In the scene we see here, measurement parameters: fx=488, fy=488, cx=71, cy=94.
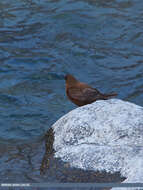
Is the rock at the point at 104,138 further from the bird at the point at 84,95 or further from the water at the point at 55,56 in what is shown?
the bird at the point at 84,95

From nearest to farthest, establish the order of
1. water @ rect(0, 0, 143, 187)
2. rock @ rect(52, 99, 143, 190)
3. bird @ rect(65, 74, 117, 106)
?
rock @ rect(52, 99, 143, 190), bird @ rect(65, 74, 117, 106), water @ rect(0, 0, 143, 187)

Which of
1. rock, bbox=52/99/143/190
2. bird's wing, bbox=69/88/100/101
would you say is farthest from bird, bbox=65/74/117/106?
rock, bbox=52/99/143/190

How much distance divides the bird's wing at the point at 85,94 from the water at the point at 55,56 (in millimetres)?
644

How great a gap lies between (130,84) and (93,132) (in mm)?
3379

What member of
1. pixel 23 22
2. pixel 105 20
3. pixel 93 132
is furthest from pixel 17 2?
pixel 93 132

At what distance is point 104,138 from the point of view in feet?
16.8

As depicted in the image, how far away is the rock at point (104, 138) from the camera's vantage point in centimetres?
452

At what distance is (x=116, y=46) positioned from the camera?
9.58 metres

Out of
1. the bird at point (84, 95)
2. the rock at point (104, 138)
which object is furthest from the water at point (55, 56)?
the rock at point (104, 138)

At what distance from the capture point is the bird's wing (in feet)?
22.2

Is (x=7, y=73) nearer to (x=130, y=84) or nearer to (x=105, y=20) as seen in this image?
(x=130, y=84)

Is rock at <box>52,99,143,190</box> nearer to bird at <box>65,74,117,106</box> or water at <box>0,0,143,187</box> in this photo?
water at <box>0,0,143,187</box>

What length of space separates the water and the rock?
0.74 m

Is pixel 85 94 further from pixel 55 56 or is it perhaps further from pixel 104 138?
pixel 55 56
